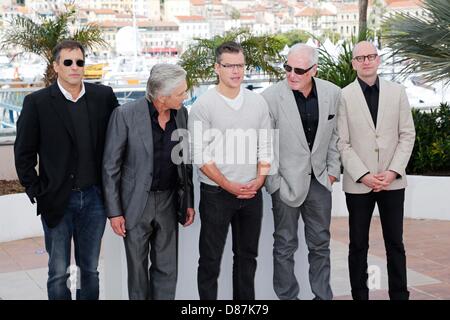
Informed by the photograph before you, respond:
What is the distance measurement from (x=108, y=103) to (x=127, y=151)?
0.31 meters

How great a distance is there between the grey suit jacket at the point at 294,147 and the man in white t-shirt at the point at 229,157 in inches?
6.3

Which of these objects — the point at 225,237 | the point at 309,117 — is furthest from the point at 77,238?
the point at 309,117

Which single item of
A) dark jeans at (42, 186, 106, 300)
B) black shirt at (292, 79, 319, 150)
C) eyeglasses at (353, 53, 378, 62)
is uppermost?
eyeglasses at (353, 53, 378, 62)

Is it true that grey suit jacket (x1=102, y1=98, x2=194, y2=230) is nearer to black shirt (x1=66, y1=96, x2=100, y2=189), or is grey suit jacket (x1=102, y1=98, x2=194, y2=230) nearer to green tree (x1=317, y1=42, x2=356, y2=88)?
black shirt (x1=66, y1=96, x2=100, y2=189)

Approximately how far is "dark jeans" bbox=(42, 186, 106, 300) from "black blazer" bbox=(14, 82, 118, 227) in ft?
0.23

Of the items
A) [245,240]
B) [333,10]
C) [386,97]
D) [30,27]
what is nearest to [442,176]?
[386,97]

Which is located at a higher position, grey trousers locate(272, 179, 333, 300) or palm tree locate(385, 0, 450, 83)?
palm tree locate(385, 0, 450, 83)

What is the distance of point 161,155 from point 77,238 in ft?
2.26

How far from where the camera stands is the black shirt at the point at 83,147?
3.96m

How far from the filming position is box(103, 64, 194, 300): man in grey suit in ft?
13.0

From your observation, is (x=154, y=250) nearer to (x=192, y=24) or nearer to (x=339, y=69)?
(x=339, y=69)

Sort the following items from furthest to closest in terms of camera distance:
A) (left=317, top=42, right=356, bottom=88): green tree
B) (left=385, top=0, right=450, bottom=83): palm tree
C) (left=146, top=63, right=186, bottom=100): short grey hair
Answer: (left=317, top=42, right=356, bottom=88): green tree < (left=385, top=0, right=450, bottom=83): palm tree < (left=146, top=63, right=186, bottom=100): short grey hair

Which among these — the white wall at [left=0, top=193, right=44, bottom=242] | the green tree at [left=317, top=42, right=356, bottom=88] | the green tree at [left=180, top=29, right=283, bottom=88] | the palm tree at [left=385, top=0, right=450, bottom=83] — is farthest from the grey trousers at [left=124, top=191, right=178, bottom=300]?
the green tree at [left=180, top=29, right=283, bottom=88]

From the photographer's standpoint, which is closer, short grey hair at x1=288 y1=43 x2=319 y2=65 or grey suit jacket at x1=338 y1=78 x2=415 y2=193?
short grey hair at x1=288 y1=43 x2=319 y2=65
